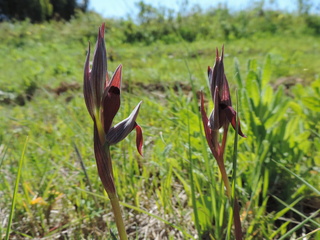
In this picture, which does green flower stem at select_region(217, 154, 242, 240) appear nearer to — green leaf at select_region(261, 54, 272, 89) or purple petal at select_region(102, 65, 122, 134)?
purple petal at select_region(102, 65, 122, 134)

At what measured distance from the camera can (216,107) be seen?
64 centimetres

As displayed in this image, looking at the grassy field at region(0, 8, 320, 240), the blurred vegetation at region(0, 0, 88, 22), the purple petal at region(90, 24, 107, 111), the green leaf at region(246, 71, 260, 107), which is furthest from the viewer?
the blurred vegetation at region(0, 0, 88, 22)

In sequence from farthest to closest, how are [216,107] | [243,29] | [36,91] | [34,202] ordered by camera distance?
[243,29] → [36,91] → [34,202] → [216,107]

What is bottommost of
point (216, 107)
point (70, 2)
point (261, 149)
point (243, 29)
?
point (261, 149)

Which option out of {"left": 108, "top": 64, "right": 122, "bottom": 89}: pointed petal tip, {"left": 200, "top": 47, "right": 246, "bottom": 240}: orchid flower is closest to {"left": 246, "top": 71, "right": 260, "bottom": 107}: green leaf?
{"left": 200, "top": 47, "right": 246, "bottom": 240}: orchid flower

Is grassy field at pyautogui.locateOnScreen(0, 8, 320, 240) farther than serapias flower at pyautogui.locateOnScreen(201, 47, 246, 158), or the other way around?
grassy field at pyautogui.locateOnScreen(0, 8, 320, 240)

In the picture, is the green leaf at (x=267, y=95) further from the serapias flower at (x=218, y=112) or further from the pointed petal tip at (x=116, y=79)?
the pointed petal tip at (x=116, y=79)

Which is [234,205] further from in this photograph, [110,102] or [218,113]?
[110,102]

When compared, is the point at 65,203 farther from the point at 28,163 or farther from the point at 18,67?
the point at 18,67

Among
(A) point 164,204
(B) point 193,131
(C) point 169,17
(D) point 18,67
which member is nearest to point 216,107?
(A) point 164,204

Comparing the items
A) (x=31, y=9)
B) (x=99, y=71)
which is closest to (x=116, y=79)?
(x=99, y=71)

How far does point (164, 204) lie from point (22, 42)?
380 inches

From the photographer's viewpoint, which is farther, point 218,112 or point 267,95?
point 267,95

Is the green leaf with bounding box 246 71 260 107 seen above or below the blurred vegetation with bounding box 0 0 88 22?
below
